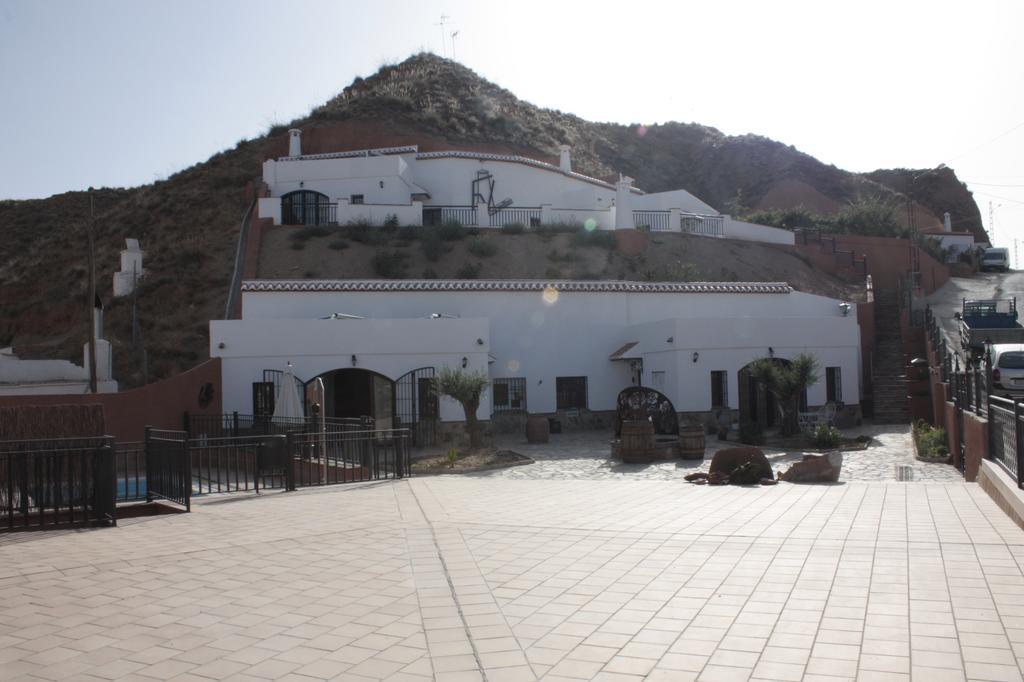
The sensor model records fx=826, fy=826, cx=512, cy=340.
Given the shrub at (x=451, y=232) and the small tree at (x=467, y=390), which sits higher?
the shrub at (x=451, y=232)

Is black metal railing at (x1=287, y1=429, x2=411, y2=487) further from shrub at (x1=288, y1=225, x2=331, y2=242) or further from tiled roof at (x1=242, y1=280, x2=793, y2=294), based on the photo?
shrub at (x1=288, y1=225, x2=331, y2=242)

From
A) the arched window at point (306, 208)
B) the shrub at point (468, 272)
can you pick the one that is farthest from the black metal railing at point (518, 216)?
the arched window at point (306, 208)

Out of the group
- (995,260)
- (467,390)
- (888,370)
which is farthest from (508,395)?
(995,260)

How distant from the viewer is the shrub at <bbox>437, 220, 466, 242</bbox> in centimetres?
3638

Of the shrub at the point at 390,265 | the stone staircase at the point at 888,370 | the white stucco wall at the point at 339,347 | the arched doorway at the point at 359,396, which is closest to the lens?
the white stucco wall at the point at 339,347

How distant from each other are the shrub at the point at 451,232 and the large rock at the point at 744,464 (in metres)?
24.4

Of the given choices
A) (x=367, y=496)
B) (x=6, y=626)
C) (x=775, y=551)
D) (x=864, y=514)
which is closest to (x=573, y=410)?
(x=367, y=496)

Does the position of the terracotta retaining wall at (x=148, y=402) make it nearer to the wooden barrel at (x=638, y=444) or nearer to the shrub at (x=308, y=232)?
the wooden barrel at (x=638, y=444)

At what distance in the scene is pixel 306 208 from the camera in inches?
1565

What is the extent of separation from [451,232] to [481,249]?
1.90m

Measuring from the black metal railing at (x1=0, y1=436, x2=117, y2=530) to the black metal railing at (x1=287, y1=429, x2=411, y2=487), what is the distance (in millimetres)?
4348

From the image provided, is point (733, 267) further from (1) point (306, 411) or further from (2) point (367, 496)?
(2) point (367, 496)

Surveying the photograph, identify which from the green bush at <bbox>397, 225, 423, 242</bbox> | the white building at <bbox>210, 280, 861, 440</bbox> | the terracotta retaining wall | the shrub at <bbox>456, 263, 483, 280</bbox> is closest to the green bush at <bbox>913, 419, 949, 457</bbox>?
the white building at <bbox>210, 280, 861, 440</bbox>

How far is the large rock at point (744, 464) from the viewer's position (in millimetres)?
13062
